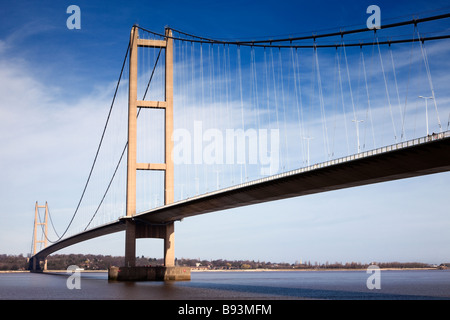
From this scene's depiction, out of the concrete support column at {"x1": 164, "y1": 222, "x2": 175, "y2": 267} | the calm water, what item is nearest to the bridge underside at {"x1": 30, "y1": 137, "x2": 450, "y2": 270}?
the concrete support column at {"x1": 164, "y1": 222, "x2": 175, "y2": 267}

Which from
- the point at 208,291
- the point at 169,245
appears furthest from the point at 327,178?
the point at 169,245

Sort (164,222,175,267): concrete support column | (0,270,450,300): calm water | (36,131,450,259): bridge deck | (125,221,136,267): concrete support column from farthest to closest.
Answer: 1. (164,222,175,267): concrete support column
2. (125,221,136,267): concrete support column
3. (0,270,450,300): calm water
4. (36,131,450,259): bridge deck

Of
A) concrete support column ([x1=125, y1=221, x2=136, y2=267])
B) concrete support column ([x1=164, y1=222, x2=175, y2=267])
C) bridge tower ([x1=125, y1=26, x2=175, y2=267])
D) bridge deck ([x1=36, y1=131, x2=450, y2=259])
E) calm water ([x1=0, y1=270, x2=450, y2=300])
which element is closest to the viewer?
bridge deck ([x1=36, y1=131, x2=450, y2=259])

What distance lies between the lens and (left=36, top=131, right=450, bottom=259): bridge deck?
3050 centimetres

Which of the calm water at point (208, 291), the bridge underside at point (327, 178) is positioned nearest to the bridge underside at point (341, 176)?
the bridge underside at point (327, 178)

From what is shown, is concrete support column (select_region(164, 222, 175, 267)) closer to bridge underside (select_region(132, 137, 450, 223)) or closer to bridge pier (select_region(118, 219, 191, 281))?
bridge pier (select_region(118, 219, 191, 281))

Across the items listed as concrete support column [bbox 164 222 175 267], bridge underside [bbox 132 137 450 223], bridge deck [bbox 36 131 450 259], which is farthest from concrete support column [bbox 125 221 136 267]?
bridge underside [bbox 132 137 450 223]

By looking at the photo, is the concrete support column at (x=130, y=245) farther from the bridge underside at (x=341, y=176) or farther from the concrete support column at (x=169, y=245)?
the bridge underside at (x=341, y=176)

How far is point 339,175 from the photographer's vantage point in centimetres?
3594

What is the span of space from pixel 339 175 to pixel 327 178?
1133mm

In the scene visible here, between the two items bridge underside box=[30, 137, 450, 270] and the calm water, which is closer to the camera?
bridge underside box=[30, 137, 450, 270]

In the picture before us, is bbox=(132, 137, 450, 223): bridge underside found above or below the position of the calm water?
above

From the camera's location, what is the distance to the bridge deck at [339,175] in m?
30.5
